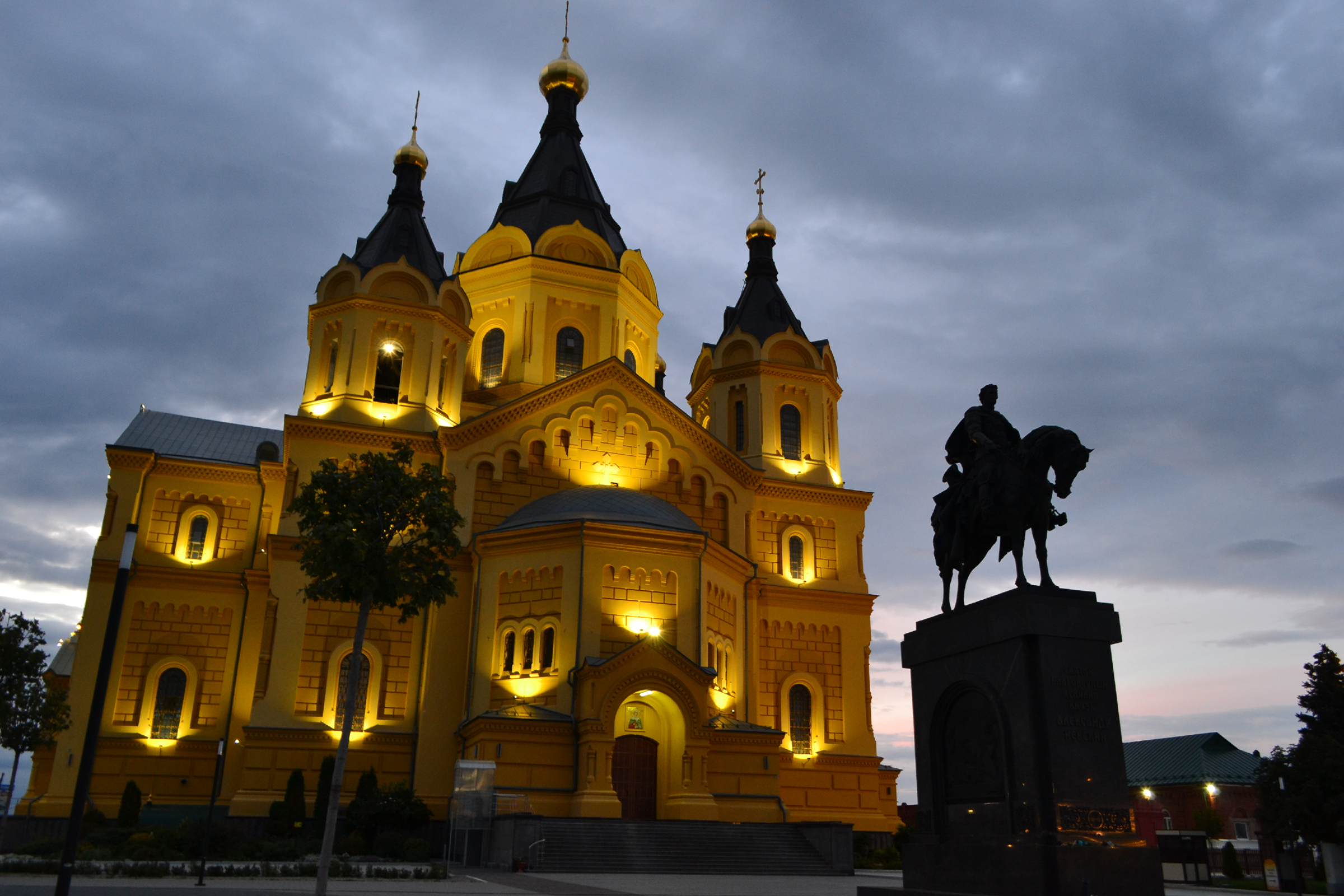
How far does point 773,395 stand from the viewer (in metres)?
39.3

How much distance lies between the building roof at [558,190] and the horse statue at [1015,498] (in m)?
28.5

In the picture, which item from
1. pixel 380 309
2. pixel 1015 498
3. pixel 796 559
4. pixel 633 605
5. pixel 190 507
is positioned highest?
pixel 380 309

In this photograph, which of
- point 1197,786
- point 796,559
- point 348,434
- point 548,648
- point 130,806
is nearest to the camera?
point 548,648

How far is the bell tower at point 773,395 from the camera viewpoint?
38656 mm

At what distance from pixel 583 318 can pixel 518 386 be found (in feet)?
12.9

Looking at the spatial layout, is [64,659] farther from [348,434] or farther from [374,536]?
[374,536]

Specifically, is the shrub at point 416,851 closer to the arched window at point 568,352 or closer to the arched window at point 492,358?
the arched window at point 492,358

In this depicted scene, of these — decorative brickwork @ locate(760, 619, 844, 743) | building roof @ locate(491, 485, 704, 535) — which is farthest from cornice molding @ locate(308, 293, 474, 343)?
decorative brickwork @ locate(760, 619, 844, 743)

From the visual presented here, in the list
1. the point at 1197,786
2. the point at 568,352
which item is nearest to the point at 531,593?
the point at 568,352

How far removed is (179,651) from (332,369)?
10.4 meters

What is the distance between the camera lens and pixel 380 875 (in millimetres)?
19484

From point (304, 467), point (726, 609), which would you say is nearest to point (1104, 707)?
point (726, 609)

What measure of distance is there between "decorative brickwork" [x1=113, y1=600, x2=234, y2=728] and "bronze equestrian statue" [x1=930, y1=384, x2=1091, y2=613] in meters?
27.2

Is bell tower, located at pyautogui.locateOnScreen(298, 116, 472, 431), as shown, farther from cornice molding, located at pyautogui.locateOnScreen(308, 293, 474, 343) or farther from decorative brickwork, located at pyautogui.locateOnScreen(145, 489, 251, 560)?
decorative brickwork, located at pyautogui.locateOnScreen(145, 489, 251, 560)
